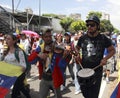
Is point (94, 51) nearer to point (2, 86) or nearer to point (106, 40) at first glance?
point (106, 40)

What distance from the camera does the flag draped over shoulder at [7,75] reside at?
19.2ft

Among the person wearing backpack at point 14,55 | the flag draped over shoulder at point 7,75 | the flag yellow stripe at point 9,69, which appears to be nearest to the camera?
the flag draped over shoulder at point 7,75

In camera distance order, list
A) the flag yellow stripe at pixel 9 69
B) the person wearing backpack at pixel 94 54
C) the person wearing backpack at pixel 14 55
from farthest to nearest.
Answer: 1. the person wearing backpack at pixel 14 55
2. the flag yellow stripe at pixel 9 69
3. the person wearing backpack at pixel 94 54

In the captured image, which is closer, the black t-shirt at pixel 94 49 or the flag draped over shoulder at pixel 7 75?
the black t-shirt at pixel 94 49

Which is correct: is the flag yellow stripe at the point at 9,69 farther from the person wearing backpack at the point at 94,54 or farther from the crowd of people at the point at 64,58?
the person wearing backpack at the point at 94,54

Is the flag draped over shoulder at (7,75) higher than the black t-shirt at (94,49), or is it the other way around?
the black t-shirt at (94,49)

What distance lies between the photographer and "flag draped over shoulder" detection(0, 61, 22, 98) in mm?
5849

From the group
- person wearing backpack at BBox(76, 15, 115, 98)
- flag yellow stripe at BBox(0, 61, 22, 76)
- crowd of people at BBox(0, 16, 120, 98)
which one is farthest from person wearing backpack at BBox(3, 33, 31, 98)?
person wearing backpack at BBox(76, 15, 115, 98)

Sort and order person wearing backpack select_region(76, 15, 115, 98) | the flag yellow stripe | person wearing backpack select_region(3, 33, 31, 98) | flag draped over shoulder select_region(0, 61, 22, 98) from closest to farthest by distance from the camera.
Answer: person wearing backpack select_region(76, 15, 115, 98) → flag draped over shoulder select_region(0, 61, 22, 98) → the flag yellow stripe → person wearing backpack select_region(3, 33, 31, 98)

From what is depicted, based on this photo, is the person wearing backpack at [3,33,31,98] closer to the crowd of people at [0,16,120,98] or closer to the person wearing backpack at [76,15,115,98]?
the crowd of people at [0,16,120,98]

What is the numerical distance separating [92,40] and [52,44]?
0.78m

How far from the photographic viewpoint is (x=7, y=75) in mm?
5996

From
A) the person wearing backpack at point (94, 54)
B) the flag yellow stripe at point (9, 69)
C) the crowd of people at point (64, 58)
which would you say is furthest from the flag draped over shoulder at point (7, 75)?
the person wearing backpack at point (94, 54)

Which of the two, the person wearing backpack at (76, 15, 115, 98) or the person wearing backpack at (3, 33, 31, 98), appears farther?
the person wearing backpack at (3, 33, 31, 98)
